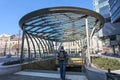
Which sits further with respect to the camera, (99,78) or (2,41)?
(2,41)

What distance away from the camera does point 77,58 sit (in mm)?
26734

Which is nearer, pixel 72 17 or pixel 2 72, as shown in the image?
pixel 2 72

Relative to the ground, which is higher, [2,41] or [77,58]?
[2,41]

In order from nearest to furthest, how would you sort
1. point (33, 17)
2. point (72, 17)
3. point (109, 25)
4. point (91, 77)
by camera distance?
point (91, 77)
point (33, 17)
point (72, 17)
point (109, 25)

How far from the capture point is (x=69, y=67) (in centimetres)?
2562

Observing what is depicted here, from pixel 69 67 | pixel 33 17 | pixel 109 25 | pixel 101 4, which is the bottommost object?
pixel 69 67

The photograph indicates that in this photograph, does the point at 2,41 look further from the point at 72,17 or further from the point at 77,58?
the point at 72,17

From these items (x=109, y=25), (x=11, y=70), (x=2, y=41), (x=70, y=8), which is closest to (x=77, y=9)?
(x=70, y=8)

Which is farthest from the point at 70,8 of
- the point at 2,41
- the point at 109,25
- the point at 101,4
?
the point at 2,41

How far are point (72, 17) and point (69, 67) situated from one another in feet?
35.8

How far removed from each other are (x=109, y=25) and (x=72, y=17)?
33.0m

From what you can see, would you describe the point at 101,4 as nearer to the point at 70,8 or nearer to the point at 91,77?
the point at 70,8

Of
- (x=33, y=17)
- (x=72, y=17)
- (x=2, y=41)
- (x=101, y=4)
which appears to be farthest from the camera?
(x=2, y=41)

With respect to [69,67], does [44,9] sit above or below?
above
